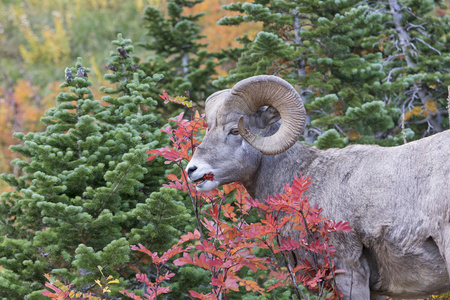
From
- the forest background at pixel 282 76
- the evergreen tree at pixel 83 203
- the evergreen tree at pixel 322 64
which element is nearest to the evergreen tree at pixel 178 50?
the forest background at pixel 282 76

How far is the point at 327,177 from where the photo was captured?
14.1 ft

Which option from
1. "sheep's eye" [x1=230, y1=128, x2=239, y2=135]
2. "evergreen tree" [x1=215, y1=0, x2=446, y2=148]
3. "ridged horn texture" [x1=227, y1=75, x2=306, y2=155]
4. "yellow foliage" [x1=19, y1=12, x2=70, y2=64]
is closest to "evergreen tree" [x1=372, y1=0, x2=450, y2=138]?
"evergreen tree" [x1=215, y1=0, x2=446, y2=148]

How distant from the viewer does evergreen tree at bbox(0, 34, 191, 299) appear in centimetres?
486

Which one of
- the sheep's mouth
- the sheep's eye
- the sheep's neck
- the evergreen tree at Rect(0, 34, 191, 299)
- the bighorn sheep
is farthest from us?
the evergreen tree at Rect(0, 34, 191, 299)

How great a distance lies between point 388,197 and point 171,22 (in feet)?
22.5

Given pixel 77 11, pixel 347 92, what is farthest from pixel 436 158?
pixel 77 11

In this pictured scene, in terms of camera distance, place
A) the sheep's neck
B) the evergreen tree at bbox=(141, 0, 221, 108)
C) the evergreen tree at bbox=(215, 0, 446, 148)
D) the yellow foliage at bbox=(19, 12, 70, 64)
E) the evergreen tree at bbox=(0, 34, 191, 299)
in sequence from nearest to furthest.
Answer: the sheep's neck, the evergreen tree at bbox=(0, 34, 191, 299), the evergreen tree at bbox=(215, 0, 446, 148), the evergreen tree at bbox=(141, 0, 221, 108), the yellow foliage at bbox=(19, 12, 70, 64)

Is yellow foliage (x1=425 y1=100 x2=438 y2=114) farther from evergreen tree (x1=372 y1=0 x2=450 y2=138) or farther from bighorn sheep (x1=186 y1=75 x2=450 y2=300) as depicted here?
bighorn sheep (x1=186 y1=75 x2=450 y2=300)

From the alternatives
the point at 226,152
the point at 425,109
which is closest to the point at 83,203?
the point at 226,152

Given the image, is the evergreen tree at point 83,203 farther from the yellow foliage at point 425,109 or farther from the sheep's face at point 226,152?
the yellow foliage at point 425,109

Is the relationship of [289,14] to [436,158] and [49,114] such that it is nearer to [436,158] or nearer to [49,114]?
[49,114]

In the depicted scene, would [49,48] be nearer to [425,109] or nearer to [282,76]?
[282,76]

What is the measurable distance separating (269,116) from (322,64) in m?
3.22

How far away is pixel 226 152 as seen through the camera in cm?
438
